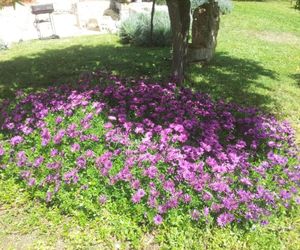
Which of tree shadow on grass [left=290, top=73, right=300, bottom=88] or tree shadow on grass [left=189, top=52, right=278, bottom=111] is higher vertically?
tree shadow on grass [left=189, top=52, right=278, bottom=111]

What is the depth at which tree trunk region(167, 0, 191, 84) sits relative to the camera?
6.75m

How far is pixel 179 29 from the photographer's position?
6996 mm

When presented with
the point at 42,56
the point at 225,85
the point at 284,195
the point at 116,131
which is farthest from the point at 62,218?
the point at 42,56

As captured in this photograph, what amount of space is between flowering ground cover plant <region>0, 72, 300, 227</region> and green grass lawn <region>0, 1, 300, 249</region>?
188 millimetres

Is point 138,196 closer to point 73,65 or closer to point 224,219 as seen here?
point 224,219

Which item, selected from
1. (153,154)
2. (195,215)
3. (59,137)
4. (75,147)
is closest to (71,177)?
(75,147)

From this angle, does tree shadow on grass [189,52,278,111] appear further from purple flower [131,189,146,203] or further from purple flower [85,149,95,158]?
purple flower [131,189,146,203]

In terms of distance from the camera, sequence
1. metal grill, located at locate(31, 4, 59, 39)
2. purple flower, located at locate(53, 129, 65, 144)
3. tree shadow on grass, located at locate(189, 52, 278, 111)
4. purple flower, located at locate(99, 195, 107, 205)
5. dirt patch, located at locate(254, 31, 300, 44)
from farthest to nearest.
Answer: metal grill, located at locate(31, 4, 59, 39) < dirt patch, located at locate(254, 31, 300, 44) < tree shadow on grass, located at locate(189, 52, 278, 111) < purple flower, located at locate(53, 129, 65, 144) < purple flower, located at locate(99, 195, 107, 205)

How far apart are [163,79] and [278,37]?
27.0 ft

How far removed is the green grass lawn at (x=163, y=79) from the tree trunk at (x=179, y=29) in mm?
425

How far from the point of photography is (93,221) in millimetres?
4203

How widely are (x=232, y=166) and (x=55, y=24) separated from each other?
13.2 m

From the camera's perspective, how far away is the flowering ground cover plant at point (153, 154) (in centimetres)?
427

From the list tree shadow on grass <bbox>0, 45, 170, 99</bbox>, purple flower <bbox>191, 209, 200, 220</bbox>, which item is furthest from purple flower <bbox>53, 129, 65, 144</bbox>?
tree shadow on grass <bbox>0, 45, 170, 99</bbox>
